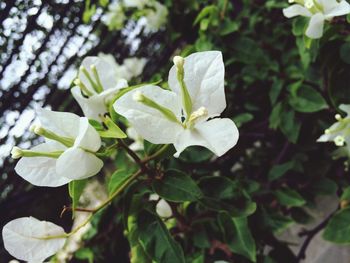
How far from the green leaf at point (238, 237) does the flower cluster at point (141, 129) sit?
0.84 ft

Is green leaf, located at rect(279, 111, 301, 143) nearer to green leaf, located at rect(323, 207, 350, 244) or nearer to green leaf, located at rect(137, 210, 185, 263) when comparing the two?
green leaf, located at rect(323, 207, 350, 244)

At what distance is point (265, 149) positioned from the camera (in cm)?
108

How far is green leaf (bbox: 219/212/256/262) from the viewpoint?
2.19ft

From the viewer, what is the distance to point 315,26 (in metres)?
0.61

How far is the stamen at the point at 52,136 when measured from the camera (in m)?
0.44

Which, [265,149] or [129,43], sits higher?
[129,43]

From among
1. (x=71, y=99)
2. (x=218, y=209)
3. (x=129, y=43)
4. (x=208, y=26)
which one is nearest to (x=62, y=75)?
(x=71, y=99)

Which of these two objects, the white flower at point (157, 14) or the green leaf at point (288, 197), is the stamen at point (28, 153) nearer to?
the green leaf at point (288, 197)

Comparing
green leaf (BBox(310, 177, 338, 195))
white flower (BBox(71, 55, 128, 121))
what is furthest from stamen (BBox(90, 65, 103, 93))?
green leaf (BBox(310, 177, 338, 195))

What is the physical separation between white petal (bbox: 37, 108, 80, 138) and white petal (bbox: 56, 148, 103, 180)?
3cm

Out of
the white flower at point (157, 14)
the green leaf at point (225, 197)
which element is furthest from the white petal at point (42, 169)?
the white flower at point (157, 14)

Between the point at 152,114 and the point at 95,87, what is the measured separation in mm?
195

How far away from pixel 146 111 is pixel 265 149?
2.26 feet

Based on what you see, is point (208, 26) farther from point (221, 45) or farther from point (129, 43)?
point (129, 43)
